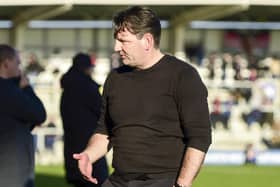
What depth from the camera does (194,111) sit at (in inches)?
197

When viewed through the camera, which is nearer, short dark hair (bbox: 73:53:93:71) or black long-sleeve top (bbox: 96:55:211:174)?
black long-sleeve top (bbox: 96:55:211:174)

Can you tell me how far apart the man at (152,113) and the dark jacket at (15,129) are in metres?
1.85

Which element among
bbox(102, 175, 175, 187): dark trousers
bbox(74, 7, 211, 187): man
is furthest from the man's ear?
bbox(102, 175, 175, 187): dark trousers

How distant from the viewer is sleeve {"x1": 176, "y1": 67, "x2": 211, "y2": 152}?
197 inches

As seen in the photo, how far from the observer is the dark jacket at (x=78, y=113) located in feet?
30.2

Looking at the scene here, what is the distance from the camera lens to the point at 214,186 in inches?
560

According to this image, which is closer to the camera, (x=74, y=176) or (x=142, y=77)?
(x=142, y=77)

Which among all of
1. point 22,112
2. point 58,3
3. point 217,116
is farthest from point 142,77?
point 217,116

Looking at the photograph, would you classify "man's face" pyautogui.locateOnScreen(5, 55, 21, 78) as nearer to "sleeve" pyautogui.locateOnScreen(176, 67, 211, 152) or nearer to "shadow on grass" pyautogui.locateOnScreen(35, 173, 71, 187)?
"sleeve" pyautogui.locateOnScreen(176, 67, 211, 152)

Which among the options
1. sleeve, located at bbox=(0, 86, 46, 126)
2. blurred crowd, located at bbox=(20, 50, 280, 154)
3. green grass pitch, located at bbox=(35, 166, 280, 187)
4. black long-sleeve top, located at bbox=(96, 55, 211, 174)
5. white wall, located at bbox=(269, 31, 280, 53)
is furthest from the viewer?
white wall, located at bbox=(269, 31, 280, 53)

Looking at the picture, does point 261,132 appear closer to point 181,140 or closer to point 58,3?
point 58,3

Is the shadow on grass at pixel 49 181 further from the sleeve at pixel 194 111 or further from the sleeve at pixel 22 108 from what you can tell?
the sleeve at pixel 194 111

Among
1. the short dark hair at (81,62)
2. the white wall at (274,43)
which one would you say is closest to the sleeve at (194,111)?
the short dark hair at (81,62)

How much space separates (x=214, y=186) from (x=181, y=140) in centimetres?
917
